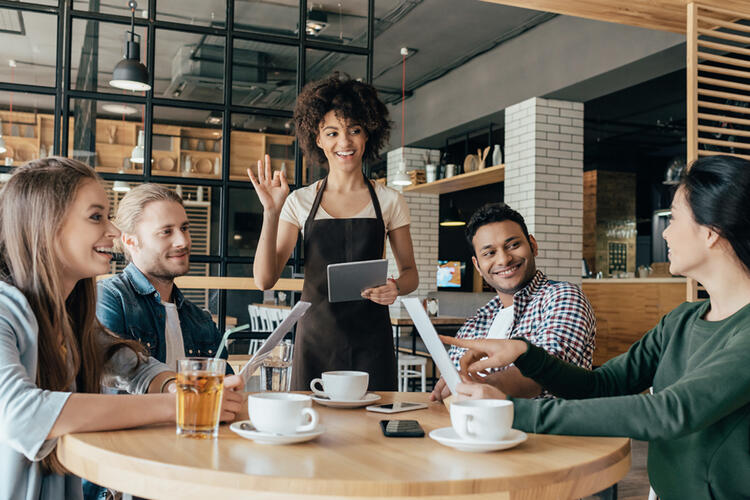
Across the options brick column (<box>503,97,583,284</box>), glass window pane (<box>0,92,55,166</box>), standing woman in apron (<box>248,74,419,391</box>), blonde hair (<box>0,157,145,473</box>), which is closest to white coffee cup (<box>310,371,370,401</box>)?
blonde hair (<box>0,157,145,473</box>)

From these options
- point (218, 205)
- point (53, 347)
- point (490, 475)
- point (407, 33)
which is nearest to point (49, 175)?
point (53, 347)

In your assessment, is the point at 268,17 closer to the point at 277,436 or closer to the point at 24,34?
the point at 24,34

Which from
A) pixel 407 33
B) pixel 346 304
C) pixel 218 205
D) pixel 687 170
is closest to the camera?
pixel 687 170

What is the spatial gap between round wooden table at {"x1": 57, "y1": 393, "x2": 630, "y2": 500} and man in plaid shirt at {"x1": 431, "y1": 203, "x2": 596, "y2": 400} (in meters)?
0.50

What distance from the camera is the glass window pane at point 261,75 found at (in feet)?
11.8

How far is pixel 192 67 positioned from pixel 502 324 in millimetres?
2404

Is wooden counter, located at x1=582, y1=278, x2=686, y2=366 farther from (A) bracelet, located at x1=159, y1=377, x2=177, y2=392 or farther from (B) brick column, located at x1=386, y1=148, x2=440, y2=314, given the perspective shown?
(A) bracelet, located at x1=159, y1=377, x2=177, y2=392

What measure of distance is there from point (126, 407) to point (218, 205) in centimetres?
258

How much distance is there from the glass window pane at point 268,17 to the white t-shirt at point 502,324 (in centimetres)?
224

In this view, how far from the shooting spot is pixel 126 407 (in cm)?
115

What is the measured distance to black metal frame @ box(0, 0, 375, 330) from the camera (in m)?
3.29

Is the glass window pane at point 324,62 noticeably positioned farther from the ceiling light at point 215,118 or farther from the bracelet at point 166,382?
the bracelet at point 166,382

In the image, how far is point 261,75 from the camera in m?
3.64

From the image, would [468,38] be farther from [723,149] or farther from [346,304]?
[346,304]
